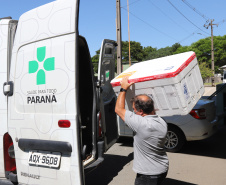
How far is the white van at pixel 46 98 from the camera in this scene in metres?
2.36

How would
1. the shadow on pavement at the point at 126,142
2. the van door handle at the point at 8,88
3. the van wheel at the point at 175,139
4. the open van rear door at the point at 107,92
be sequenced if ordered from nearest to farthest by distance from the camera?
the van door handle at the point at 8,88 < the open van rear door at the point at 107,92 < the van wheel at the point at 175,139 < the shadow on pavement at the point at 126,142

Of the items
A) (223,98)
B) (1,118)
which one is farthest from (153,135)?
(223,98)

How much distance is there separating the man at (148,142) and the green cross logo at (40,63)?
37.4 inches

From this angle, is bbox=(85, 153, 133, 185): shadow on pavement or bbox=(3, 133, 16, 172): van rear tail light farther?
bbox=(85, 153, 133, 185): shadow on pavement

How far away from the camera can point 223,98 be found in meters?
7.76

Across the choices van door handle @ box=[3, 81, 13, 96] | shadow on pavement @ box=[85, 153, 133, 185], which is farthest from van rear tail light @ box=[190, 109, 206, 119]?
van door handle @ box=[3, 81, 13, 96]

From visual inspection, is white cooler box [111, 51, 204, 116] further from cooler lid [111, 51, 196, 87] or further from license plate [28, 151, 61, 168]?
license plate [28, 151, 61, 168]

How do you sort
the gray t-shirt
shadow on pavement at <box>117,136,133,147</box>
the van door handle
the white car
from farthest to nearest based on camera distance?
shadow on pavement at <box>117,136,133,147</box>, the white car, the van door handle, the gray t-shirt

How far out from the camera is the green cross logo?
2.45m

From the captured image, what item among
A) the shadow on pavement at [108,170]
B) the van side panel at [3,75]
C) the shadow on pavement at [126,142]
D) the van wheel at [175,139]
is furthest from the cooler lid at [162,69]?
the shadow on pavement at [126,142]

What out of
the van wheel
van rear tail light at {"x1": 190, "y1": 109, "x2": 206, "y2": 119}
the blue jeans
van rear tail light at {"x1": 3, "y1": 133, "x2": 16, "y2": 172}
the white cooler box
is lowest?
the van wheel

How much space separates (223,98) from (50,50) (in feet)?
22.4

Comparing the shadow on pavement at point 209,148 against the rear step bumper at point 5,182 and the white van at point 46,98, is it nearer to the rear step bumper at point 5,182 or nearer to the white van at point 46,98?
the white van at point 46,98

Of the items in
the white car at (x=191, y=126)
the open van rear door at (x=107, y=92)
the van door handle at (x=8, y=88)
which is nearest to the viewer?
the van door handle at (x=8, y=88)
